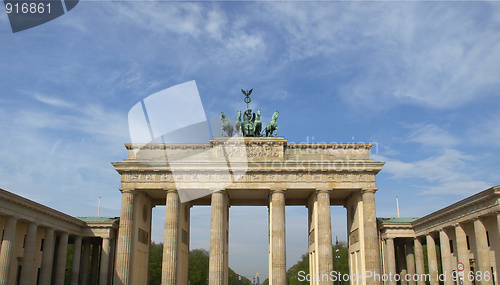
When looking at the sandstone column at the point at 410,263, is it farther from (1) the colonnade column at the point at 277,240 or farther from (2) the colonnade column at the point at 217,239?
(2) the colonnade column at the point at 217,239

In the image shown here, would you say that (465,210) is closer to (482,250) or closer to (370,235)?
(482,250)

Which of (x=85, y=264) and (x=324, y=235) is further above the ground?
(x=324, y=235)

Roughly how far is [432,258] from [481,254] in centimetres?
1009

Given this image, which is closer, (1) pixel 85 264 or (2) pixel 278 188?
(2) pixel 278 188

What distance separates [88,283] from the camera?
159 ft

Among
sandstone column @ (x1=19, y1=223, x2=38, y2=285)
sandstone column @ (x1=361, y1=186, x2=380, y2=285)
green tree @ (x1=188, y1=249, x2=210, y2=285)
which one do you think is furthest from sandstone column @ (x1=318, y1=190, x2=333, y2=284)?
green tree @ (x1=188, y1=249, x2=210, y2=285)

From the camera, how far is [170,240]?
136ft

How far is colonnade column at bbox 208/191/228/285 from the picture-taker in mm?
40750

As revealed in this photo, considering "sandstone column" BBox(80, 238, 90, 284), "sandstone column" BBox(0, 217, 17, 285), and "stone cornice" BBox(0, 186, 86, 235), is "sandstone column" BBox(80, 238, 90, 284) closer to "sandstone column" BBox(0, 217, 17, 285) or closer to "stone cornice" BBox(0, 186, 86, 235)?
"stone cornice" BBox(0, 186, 86, 235)

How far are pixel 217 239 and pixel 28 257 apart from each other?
53.0ft

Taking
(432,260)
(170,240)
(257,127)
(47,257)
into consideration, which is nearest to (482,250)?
(432,260)

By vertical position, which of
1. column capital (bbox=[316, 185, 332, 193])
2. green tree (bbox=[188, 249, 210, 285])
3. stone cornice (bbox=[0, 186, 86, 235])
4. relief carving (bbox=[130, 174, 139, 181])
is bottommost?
green tree (bbox=[188, 249, 210, 285])

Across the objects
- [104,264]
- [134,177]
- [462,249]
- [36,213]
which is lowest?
[104,264]

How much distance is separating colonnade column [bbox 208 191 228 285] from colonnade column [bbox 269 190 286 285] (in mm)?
4763
